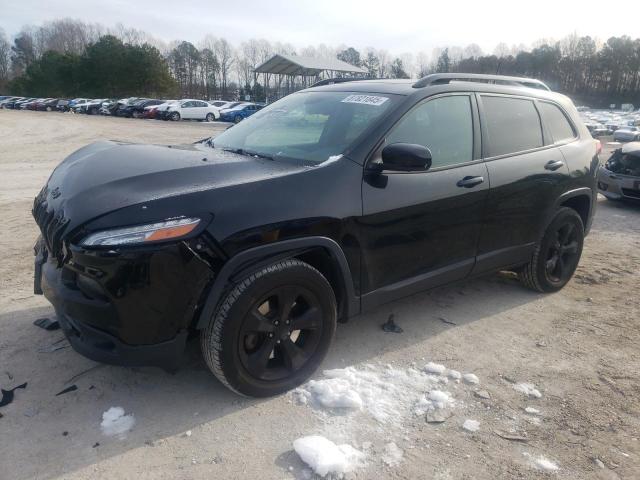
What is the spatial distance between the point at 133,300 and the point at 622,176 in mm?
→ 9597

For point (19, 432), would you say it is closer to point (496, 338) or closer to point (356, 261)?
point (356, 261)

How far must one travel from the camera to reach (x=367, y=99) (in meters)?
3.61

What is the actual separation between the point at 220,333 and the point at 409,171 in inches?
61.5

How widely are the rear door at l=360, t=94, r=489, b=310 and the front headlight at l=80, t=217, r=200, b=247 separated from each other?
1158 mm

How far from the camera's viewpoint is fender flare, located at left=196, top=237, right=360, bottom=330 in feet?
8.49

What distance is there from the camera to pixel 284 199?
2.79 meters

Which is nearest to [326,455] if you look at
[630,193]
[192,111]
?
[630,193]

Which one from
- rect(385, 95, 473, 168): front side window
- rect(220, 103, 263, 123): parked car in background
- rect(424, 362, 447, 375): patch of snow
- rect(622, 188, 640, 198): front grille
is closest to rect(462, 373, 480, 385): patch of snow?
rect(424, 362, 447, 375): patch of snow

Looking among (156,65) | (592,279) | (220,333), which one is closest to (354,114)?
(220,333)

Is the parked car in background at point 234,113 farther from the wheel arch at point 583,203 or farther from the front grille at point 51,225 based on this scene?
the front grille at point 51,225

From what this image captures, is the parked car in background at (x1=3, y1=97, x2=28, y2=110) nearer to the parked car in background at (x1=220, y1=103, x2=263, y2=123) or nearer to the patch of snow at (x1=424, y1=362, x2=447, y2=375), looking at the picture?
the parked car in background at (x1=220, y1=103, x2=263, y2=123)

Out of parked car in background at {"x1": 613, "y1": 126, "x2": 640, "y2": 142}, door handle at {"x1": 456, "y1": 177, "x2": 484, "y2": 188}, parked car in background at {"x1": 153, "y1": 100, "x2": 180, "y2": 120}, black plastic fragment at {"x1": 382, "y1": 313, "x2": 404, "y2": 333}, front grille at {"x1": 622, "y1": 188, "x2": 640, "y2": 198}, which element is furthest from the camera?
parked car in background at {"x1": 153, "y1": 100, "x2": 180, "y2": 120}

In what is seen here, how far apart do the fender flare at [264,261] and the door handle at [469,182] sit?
114 cm

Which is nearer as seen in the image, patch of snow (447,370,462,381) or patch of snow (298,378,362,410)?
patch of snow (298,378,362,410)
